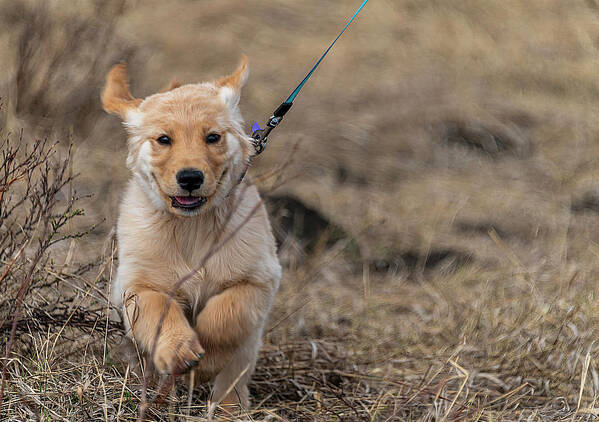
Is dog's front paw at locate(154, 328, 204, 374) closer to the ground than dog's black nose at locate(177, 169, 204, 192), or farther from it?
closer to the ground

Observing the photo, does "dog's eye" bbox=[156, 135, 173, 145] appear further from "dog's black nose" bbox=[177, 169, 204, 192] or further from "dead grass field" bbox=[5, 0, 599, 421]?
"dead grass field" bbox=[5, 0, 599, 421]

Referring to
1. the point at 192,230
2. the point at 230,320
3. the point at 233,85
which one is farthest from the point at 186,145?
the point at 230,320

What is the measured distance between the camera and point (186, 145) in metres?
2.98

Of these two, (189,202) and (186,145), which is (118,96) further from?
(189,202)

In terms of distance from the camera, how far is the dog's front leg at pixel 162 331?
2729 millimetres

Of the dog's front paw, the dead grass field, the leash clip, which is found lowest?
the dead grass field

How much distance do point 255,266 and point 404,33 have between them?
260 inches

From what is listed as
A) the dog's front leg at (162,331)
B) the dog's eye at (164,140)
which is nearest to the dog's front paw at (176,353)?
the dog's front leg at (162,331)

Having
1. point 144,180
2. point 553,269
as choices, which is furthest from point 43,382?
point 553,269

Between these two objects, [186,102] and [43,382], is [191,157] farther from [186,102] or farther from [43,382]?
[43,382]

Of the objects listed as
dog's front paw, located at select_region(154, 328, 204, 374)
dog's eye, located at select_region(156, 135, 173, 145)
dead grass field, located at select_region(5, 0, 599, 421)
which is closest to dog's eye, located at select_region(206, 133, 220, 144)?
dog's eye, located at select_region(156, 135, 173, 145)

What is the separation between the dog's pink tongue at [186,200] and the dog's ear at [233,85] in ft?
1.69

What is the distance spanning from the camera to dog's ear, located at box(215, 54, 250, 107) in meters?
3.29

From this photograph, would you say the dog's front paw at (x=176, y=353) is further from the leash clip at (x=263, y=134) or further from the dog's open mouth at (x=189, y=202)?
the leash clip at (x=263, y=134)
